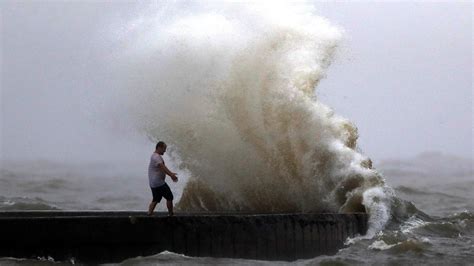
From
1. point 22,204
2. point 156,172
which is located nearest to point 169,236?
point 156,172

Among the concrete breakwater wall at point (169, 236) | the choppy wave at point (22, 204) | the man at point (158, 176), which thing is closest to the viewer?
the concrete breakwater wall at point (169, 236)

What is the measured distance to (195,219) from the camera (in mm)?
12680

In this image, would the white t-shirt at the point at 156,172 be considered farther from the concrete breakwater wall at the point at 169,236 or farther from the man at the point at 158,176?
the concrete breakwater wall at the point at 169,236

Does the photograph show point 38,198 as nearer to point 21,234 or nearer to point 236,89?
point 236,89

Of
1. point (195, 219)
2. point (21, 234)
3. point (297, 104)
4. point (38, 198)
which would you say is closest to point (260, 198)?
point (297, 104)

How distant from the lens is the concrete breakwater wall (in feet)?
37.1

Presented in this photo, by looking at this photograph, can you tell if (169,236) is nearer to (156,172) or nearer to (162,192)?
(162,192)

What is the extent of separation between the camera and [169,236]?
1230 cm

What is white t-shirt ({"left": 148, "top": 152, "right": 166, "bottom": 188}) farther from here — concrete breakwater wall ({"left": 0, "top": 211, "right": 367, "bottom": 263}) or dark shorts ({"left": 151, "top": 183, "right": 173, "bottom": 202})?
concrete breakwater wall ({"left": 0, "top": 211, "right": 367, "bottom": 263})

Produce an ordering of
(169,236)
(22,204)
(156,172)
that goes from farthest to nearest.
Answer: (22,204), (156,172), (169,236)

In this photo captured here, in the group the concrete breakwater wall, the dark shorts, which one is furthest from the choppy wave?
the dark shorts

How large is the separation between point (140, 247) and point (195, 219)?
1.04 metres

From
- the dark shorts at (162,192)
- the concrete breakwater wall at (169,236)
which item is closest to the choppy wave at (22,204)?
the concrete breakwater wall at (169,236)

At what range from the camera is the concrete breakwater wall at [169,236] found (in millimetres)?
11312
